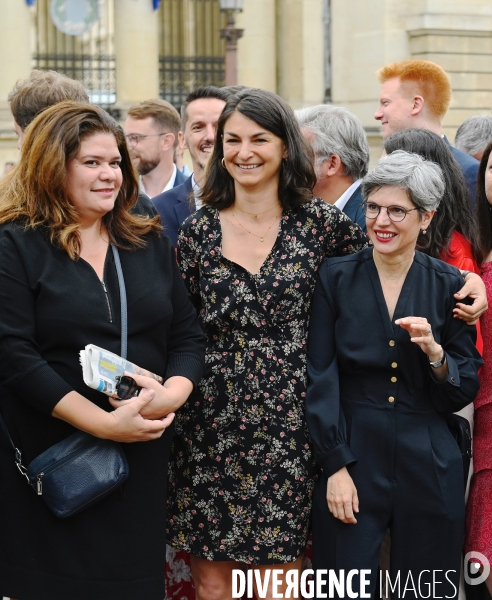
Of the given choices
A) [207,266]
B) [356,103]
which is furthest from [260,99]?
[356,103]

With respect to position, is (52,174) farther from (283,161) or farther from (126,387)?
(283,161)

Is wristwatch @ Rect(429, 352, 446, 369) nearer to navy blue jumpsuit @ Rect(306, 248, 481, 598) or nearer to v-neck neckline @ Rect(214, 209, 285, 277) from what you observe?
navy blue jumpsuit @ Rect(306, 248, 481, 598)

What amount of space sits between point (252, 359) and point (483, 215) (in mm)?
1251

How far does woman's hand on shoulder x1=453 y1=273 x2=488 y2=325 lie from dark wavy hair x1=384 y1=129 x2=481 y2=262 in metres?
0.34

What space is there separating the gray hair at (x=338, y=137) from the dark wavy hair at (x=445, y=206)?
0.50m

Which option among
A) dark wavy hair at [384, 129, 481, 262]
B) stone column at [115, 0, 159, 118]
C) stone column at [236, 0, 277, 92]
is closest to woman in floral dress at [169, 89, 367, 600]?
dark wavy hair at [384, 129, 481, 262]

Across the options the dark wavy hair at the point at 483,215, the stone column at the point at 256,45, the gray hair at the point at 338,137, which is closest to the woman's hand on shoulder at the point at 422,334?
the dark wavy hair at the point at 483,215

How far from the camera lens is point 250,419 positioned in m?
3.74

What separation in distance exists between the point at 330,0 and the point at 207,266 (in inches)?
711

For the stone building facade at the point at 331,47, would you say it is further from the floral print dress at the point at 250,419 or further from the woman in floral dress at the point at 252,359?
the floral print dress at the point at 250,419

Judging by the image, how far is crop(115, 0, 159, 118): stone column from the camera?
20.2 m

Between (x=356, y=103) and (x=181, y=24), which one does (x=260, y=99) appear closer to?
(x=356, y=103)

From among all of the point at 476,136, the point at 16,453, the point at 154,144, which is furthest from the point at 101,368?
the point at 476,136

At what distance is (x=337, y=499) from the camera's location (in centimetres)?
365
